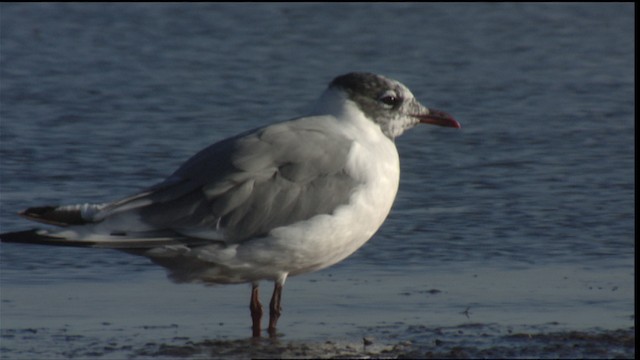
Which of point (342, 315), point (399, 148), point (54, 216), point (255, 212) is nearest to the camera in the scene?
point (54, 216)

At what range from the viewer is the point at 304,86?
38.9 ft

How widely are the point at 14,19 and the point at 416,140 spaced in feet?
18.0

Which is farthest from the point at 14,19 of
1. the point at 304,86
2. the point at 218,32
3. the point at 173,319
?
the point at 173,319

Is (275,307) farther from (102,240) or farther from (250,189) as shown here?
(102,240)

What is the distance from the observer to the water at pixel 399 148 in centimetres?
643

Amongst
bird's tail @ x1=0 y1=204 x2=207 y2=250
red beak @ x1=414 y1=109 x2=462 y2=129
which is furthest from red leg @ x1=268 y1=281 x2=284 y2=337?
red beak @ x1=414 y1=109 x2=462 y2=129

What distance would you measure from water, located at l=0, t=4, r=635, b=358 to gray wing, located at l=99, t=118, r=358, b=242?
48 cm

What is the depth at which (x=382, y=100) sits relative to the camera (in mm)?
6742

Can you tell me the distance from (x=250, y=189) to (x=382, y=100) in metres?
0.89

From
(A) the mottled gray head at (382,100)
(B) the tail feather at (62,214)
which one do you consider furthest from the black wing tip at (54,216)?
(A) the mottled gray head at (382,100)

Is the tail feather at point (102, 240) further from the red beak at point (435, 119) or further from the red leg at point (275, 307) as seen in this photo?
the red beak at point (435, 119)

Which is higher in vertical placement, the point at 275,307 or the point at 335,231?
the point at 335,231

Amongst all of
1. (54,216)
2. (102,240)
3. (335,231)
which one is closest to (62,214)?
(54,216)

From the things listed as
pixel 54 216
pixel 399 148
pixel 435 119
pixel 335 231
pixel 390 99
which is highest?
→ pixel 390 99
